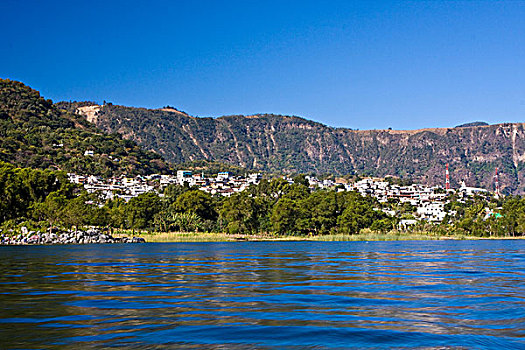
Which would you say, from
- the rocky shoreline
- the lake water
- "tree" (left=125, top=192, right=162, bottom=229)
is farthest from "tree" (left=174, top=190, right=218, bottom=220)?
the lake water

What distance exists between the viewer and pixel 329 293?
1819 cm

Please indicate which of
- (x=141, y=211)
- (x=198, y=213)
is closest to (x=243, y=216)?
(x=198, y=213)

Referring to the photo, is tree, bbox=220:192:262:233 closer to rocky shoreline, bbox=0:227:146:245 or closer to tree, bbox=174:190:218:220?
tree, bbox=174:190:218:220

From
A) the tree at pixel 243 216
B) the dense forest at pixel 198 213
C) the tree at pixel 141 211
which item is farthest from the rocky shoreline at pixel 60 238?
the tree at pixel 243 216

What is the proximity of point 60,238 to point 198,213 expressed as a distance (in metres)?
41.7

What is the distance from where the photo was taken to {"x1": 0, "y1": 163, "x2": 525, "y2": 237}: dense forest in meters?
87.2

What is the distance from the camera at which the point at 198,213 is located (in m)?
120

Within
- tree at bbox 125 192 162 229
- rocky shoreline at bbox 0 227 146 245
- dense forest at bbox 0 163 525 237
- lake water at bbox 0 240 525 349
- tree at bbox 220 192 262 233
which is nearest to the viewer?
lake water at bbox 0 240 525 349

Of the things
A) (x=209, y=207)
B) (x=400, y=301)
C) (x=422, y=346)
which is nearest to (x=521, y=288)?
(x=400, y=301)

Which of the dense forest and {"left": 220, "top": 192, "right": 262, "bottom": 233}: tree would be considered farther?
{"left": 220, "top": 192, "right": 262, "bottom": 233}: tree

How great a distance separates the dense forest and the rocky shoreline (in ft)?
8.19

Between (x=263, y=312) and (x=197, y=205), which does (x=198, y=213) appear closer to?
(x=197, y=205)

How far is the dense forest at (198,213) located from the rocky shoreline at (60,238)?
2.50m

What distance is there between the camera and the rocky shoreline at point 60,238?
78.2 meters
